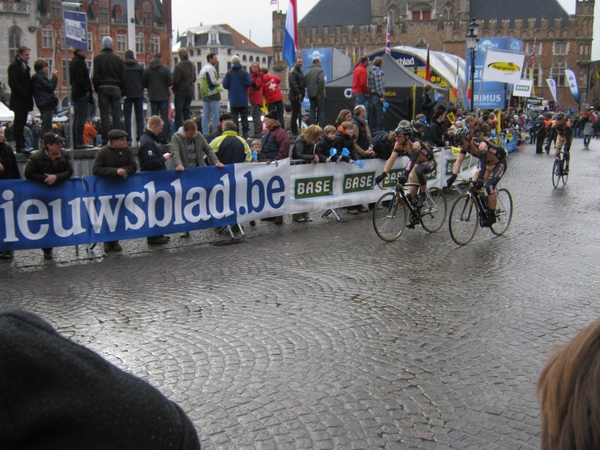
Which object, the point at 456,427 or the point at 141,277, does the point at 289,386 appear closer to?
the point at 456,427

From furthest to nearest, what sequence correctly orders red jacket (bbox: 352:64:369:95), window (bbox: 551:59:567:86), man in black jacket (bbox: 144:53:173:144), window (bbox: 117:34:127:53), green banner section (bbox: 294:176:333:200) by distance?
1. window (bbox: 551:59:567:86)
2. window (bbox: 117:34:127:53)
3. red jacket (bbox: 352:64:369:95)
4. man in black jacket (bbox: 144:53:173:144)
5. green banner section (bbox: 294:176:333:200)

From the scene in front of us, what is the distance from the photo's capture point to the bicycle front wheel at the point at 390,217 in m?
10.7

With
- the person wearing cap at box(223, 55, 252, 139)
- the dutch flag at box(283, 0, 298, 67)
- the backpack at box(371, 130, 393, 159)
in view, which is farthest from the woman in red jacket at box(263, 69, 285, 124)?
the backpack at box(371, 130, 393, 159)

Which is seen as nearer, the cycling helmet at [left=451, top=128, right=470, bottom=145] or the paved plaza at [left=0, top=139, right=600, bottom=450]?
the paved plaza at [left=0, top=139, right=600, bottom=450]

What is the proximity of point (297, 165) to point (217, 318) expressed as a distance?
613cm

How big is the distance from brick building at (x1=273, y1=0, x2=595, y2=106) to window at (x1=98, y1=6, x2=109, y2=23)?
1398 inches

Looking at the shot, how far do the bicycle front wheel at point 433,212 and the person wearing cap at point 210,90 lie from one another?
19.6 ft

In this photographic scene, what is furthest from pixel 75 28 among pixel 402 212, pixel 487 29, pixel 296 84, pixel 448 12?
pixel 487 29

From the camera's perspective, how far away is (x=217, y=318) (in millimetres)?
6578

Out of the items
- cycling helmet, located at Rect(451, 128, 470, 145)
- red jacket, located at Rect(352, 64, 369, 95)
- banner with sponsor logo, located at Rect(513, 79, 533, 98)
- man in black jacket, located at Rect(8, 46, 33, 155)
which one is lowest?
cycling helmet, located at Rect(451, 128, 470, 145)

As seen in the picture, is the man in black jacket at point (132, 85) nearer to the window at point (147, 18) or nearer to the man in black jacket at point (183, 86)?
the man in black jacket at point (183, 86)

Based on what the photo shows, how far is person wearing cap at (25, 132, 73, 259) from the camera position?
927 cm

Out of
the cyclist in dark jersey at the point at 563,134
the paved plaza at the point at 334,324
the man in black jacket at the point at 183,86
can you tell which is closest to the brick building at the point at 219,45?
the cyclist in dark jersey at the point at 563,134

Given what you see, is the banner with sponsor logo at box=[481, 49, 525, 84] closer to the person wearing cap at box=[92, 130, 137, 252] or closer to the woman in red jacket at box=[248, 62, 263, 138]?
the woman in red jacket at box=[248, 62, 263, 138]
